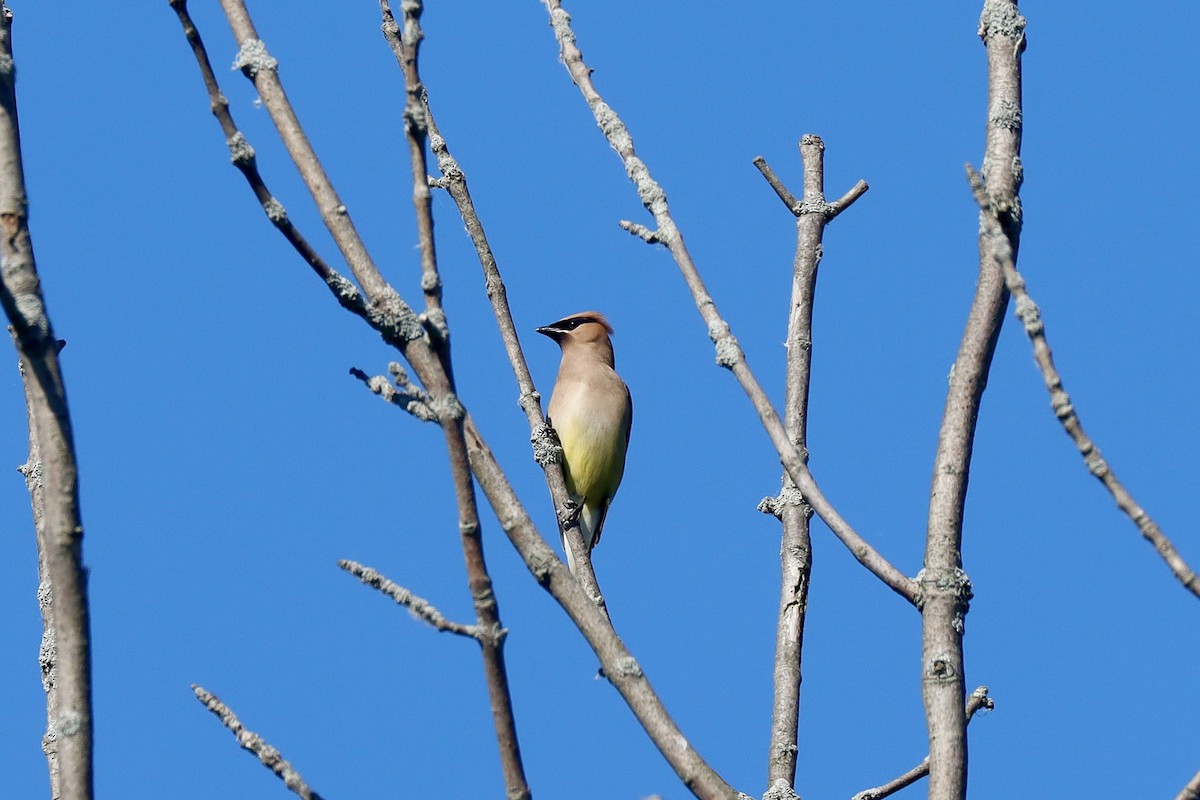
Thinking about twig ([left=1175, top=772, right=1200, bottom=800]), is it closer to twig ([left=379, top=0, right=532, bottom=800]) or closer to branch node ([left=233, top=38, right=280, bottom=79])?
twig ([left=379, top=0, right=532, bottom=800])

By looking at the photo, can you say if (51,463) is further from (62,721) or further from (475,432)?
(475,432)

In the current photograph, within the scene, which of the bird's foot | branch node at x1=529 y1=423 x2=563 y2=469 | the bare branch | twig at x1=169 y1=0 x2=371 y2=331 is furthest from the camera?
the bird's foot

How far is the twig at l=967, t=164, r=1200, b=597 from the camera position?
2.15 m

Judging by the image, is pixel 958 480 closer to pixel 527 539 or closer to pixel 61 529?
pixel 527 539

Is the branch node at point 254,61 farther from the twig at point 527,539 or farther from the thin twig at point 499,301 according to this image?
the thin twig at point 499,301

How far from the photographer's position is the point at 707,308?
3.01 metres

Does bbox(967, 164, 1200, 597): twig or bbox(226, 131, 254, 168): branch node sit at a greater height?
bbox(226, 131, 254, 168): branch node

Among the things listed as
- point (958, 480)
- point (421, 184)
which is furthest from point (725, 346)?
point (421, 184)

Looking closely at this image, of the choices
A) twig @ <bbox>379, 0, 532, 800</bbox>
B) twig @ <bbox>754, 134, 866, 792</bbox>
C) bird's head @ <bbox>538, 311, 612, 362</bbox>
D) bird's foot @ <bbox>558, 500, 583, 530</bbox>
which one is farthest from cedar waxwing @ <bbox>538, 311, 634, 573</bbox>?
twig @ <bbox>379, 0, 532, 800</bbox>

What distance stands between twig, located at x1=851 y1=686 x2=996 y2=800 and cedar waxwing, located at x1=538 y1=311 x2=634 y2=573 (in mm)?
4265

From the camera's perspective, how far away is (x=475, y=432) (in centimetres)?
281

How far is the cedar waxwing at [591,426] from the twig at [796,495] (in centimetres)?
350

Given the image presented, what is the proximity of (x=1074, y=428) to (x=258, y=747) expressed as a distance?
1.27m

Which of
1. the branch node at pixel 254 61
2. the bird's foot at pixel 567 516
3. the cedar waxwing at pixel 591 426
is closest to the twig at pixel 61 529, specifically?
the branch node at pixel 254 61
